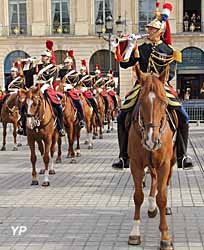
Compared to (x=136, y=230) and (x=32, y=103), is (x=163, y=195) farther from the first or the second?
(x=32, y=103)

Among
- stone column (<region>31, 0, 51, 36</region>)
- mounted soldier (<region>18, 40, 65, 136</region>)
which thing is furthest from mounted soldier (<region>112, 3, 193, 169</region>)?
stone column (<region>31, 0, 51, 36</region>)

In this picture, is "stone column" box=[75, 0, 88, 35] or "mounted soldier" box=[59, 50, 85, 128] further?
"stone column" box=[75, 0, 88, 35]

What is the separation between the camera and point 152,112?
239 inches

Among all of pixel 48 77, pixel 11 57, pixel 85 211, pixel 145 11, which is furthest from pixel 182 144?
pixel 11 57

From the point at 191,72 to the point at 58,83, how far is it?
36591mm

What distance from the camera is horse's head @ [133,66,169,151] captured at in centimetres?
600

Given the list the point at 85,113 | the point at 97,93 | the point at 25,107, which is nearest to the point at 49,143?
the point at 25,107

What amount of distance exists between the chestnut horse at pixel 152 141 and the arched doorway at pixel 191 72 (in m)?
42.8

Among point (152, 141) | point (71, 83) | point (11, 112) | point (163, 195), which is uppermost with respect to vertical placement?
point (71, 83)

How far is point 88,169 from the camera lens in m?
13.2

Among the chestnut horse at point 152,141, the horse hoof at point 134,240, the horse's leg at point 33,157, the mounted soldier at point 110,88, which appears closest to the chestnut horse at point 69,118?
the horse's leg at point 33,157

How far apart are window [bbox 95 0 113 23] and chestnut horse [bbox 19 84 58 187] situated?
130 ft

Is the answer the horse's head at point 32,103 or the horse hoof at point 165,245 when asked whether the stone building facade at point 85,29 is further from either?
the horse hoof at point 165,245

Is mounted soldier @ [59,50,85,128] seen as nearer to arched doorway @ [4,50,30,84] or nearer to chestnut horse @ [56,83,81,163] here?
chestnut horse @ [56,83,81,163]
